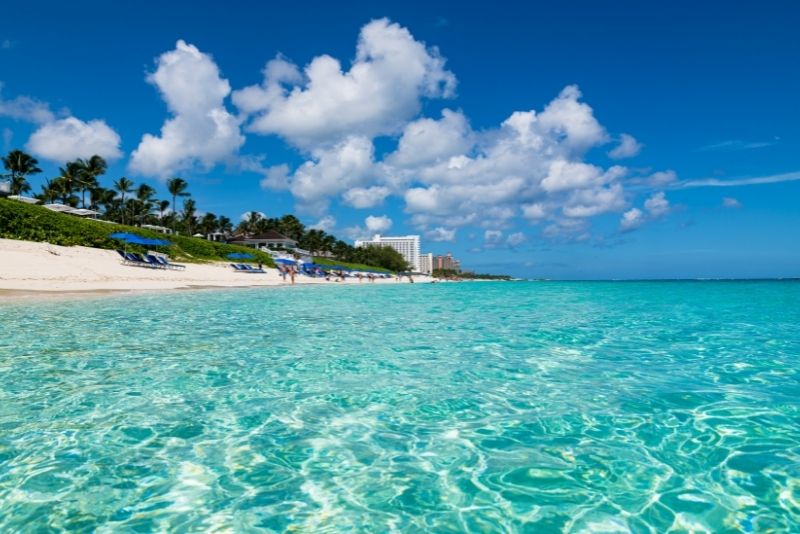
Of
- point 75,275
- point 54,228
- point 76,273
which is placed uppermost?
point 54,228

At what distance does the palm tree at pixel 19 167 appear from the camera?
224 ft

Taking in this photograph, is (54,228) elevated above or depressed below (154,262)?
above

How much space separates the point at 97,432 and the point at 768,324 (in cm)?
2024

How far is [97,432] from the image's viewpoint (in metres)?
5.03

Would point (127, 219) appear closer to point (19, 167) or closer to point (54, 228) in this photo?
point (19, 167)

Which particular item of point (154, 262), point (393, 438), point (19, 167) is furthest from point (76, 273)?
point (19, 167)

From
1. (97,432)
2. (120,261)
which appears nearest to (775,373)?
(97,432)

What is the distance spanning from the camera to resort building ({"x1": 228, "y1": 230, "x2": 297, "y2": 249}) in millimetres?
101312

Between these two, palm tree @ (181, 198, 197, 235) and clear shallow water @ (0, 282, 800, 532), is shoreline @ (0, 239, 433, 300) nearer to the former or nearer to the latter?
clear shallow water @ (0, 282, 800, 532)

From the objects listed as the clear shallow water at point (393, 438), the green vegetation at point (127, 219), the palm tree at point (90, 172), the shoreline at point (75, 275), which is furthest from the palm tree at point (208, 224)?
the clear shallow water at point (393, 438)

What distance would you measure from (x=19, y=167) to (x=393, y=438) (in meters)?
86.3

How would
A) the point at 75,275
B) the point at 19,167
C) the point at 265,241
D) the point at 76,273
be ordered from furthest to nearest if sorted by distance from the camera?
the point at 265,241 < the point at 19,167 < the point at 76,273 < the point at 75,275

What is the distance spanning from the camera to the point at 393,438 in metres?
5.02

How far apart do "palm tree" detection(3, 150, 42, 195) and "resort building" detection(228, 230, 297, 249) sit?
123 ft
